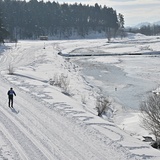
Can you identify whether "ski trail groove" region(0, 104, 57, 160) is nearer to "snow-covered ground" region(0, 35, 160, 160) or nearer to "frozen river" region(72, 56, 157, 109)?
"snow-covered ground" region(0, 35, 160, 160)

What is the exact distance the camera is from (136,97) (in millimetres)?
31406

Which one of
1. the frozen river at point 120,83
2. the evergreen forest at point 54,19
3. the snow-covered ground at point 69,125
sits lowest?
the frozen river at point 120,83

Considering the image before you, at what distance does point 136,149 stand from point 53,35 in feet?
423

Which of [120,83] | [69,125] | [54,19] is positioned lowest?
[120,83]

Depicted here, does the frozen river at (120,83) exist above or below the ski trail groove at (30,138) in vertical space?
below

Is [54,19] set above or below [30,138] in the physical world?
above

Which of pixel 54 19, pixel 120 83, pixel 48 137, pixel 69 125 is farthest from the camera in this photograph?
pixel 54 19

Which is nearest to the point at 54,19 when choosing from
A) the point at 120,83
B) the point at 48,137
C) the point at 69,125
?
the point at 120,83

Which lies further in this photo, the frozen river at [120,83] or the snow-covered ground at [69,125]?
the frozen river at [120,83]

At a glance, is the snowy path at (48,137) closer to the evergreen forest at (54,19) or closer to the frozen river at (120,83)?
the frozen river at (120,83)

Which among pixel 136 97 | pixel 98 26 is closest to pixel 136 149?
pixel 136 97

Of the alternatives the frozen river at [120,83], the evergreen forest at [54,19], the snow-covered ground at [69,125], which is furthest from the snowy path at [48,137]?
the evergreen forest at [54,19]

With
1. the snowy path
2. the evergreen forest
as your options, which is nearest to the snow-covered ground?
the snowy path

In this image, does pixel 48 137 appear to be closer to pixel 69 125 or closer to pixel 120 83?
pixel 69 125
